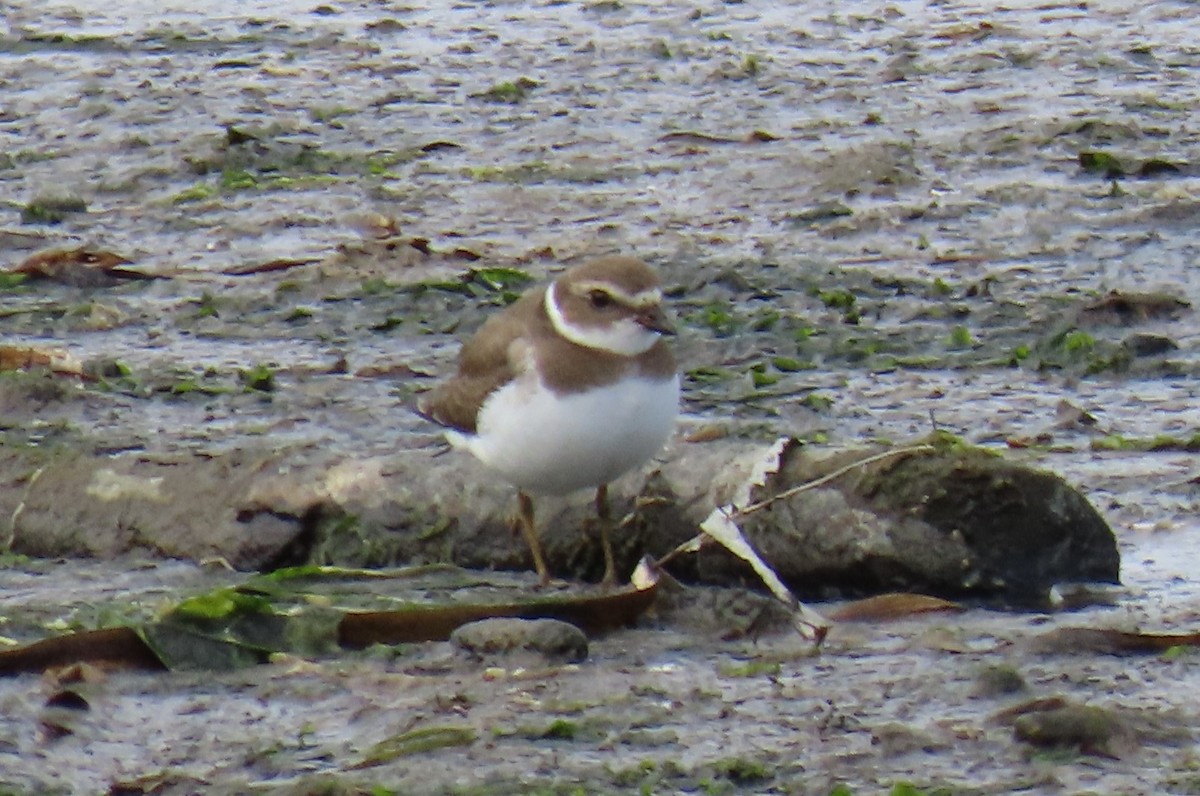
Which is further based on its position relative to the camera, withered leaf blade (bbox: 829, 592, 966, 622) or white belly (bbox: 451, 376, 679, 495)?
white belly (bbox: 451, 376, 679, 495)

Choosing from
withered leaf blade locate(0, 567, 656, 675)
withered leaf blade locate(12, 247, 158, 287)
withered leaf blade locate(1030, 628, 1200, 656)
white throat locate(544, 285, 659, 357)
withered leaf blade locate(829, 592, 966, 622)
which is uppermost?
white throat locate(544, 285, 659, 357)

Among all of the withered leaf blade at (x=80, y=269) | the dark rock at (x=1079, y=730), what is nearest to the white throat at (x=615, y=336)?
the dark rock at (x=1079, y=730)

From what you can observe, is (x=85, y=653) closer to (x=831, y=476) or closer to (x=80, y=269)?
(x=831, y=476)

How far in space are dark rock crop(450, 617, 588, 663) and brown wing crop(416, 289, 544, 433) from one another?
1.00 m

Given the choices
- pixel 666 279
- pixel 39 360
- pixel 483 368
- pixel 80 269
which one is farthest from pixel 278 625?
pixel 80 269

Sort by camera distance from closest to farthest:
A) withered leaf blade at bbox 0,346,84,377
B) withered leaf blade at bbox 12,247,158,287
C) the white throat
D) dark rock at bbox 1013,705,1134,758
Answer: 1. dark rock at bbox 1013,705,1134,758
2. the white throat
3. withered leaf blade at bbox 0,346,84,377
4. withered leaf blade at bbox 12,247,158,287

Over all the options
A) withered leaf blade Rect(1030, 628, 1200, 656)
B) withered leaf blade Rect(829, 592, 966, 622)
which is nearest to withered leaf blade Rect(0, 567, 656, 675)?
withered leaf blade Rect(829, 592, 966, 622)

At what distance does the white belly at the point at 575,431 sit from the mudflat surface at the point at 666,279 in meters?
0.47

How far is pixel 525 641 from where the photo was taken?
486 cm

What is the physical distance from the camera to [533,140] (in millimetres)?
10758

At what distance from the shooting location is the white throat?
5.66m

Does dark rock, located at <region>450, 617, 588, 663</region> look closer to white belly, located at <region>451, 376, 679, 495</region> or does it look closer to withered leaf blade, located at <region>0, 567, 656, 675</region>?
withered leaf blade, located at <region>0, 567, 656, 675</region>

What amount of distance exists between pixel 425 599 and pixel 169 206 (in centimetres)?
475

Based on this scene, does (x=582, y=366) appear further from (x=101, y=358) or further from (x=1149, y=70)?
(x=1149, y=70)
